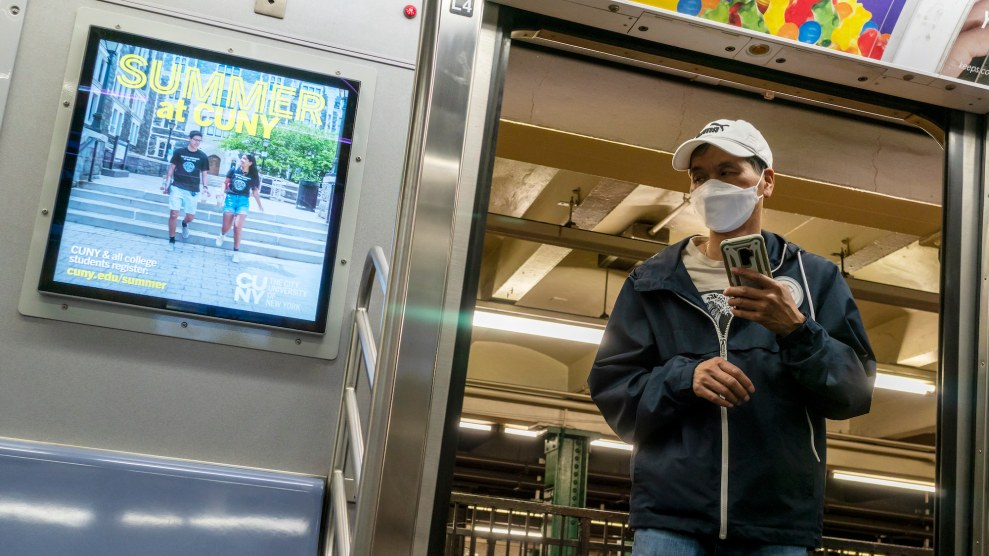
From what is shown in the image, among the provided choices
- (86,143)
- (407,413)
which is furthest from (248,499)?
(86,143)

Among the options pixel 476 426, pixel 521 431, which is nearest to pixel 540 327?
pixel 476 426

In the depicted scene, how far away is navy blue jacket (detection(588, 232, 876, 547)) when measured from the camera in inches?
75.9

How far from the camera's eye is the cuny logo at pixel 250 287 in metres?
3.08

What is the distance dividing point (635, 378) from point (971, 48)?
1287 millimetres

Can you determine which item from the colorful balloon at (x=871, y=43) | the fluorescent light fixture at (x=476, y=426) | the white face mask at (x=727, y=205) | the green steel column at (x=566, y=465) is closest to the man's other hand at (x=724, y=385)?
the white face mask at (x=727, y=205)

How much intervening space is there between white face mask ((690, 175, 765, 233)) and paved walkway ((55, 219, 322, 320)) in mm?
1438

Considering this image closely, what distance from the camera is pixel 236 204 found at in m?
3.14

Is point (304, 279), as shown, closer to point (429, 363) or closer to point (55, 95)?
point (55, 95)

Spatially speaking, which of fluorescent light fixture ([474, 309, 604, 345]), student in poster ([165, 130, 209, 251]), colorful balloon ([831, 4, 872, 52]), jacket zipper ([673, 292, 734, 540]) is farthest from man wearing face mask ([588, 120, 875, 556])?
fluorescent light fixture ([474, 309, 604, 345])

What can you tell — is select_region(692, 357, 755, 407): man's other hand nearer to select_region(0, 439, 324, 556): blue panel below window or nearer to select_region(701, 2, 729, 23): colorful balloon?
select_region(701, 2, 729, 23): colorful balloon

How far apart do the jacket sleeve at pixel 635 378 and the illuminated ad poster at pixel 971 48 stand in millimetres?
1052

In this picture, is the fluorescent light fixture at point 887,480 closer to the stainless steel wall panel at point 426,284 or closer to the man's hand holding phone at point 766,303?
the man's hand holding phone at point 766,303

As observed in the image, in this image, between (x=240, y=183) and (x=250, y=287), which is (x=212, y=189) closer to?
(x=240, y=183)

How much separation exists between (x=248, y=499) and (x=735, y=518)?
1.51 m
